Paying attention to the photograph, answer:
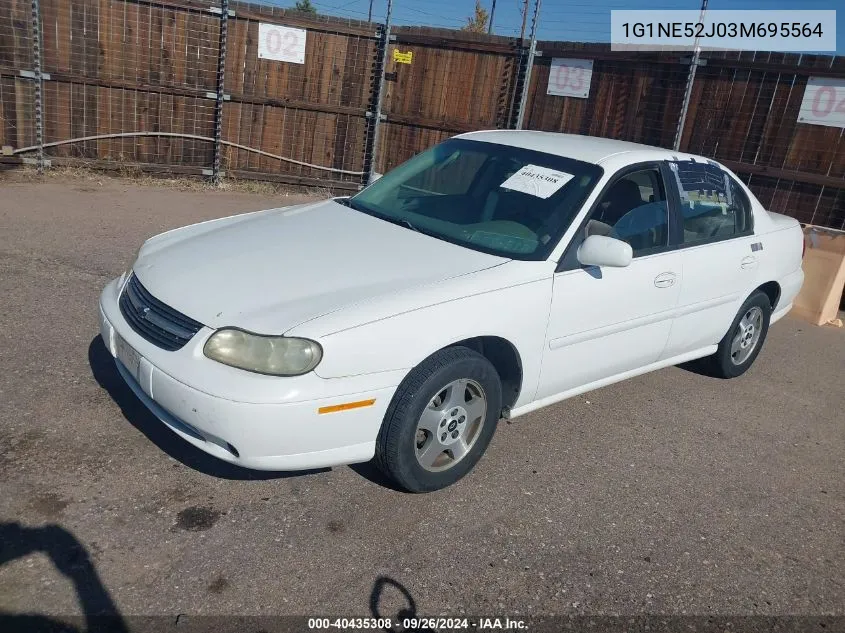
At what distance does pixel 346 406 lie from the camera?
3.20m

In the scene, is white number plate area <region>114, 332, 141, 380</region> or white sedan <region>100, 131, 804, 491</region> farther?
white number plate area <region>114, 332, 141, 380</region>

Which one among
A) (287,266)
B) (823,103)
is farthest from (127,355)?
(823,103)

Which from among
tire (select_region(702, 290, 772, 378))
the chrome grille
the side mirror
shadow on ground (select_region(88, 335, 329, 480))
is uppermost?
the side mirror

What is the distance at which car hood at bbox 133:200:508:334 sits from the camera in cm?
333

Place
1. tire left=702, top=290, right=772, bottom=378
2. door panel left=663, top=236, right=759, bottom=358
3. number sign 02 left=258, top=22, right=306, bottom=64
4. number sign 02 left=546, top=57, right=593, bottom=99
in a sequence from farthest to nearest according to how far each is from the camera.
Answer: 1. number sign 02 left=258, top=22, right=306, bottom=64
2. number sign 02 left=546, top=57, right=593, bottom=99
3. tire left=702, top=290, right=772, bottom=378
4. door panel left=663, top=236, right=759, bottom=358

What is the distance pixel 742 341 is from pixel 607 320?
76.0 inches

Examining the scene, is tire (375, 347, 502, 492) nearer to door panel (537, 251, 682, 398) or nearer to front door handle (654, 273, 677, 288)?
door panel (537, 251, 682, 398)

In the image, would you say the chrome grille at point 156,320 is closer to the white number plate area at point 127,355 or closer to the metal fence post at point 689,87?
the white number plate area at point 127,355

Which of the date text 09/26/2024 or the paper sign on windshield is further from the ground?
the paper sign on windshield

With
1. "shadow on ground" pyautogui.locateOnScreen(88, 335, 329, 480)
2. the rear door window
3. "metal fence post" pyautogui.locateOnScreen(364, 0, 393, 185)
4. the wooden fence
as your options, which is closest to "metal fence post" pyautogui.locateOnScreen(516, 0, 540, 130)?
Answer: the wooden fence

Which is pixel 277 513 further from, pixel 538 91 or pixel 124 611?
pixel 538 91

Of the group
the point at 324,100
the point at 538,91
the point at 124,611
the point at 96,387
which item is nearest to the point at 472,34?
the point at 538,91

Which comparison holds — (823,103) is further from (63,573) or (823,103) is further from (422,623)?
(63,573)

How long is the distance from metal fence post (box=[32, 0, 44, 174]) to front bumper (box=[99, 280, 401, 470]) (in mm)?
7777
